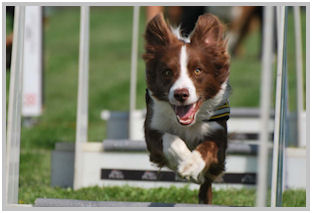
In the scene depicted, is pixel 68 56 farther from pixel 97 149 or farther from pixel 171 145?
pixel 171 145

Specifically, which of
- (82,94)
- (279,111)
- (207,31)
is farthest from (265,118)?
(82,94)

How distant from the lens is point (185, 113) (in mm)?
3209

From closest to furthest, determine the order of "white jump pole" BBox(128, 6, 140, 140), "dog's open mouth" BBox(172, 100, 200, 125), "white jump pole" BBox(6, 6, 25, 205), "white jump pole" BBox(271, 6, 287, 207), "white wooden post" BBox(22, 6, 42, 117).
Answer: "dog's open mouth" BBox(172, 100, 200, 125), "white jump pole" BBox(271, 6, 287, 207), "white jump pole" BBox(6, 6, 25, 205), "white jump pole" BBox(128, 6, 140, 140), "white wooden post" BBox(22, 6, 42, 117)

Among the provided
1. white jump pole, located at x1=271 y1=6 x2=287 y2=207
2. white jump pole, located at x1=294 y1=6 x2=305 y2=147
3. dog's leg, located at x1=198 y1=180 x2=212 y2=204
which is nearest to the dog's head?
white jump pole, located at x1=271 y1=6 x2=287 y2=207

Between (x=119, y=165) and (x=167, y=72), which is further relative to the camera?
(x=119, y=165)

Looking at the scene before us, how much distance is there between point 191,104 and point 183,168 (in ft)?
1.09

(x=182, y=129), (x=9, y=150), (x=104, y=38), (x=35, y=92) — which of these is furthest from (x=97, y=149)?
(x=104, y=38)

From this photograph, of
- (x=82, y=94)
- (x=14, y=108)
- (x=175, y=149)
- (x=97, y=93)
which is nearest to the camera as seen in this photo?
(x=175, y=149)

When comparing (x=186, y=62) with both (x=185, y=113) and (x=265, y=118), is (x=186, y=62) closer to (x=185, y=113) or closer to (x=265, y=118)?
(x=185, y=113)

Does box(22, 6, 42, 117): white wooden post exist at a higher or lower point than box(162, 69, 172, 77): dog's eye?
higher

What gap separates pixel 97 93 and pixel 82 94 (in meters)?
6.88

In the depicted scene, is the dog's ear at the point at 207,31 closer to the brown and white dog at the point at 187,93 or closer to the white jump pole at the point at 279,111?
the brown and white dog at the point at 187,93

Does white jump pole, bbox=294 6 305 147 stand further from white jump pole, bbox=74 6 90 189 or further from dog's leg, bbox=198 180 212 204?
dog's leg, bbox=198 180 212 204

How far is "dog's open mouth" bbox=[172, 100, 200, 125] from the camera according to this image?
3.19 metres
